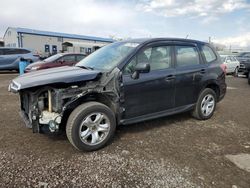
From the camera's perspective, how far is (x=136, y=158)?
3.53m

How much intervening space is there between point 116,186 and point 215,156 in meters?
1.71

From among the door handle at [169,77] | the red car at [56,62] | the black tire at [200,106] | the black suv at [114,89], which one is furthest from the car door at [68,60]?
the door handle at [169,77]

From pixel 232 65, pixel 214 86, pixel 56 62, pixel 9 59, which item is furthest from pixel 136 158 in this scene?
pixel 232 65

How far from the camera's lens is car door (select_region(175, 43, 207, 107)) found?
186 inches

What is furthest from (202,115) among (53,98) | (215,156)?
(53,98)

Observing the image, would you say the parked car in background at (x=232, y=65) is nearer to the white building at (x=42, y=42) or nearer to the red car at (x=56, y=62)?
the red car at (x=56, y=62)

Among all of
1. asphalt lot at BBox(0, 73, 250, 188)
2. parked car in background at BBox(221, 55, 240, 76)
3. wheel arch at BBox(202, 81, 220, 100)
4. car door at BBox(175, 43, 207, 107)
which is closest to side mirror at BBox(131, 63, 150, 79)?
car door at BBox(175, 43, 207, 107)

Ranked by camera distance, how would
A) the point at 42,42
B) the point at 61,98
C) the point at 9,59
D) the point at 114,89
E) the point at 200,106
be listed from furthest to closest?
the point at 42,42
the point at 9,59
the point at 200,106
the point at 114,89
the point at 61,98

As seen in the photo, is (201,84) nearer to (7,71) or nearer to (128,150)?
(128,150)

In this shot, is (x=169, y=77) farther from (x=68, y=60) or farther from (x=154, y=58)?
(x=68, y=60)

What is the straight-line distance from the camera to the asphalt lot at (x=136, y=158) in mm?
2965

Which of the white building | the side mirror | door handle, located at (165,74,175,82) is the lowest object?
door handle, located at (165,74,175,82)

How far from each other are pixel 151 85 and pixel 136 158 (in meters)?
1.34

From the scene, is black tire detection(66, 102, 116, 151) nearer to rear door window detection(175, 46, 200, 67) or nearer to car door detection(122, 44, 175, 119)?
car door detection(122, 44, 175, 119)
